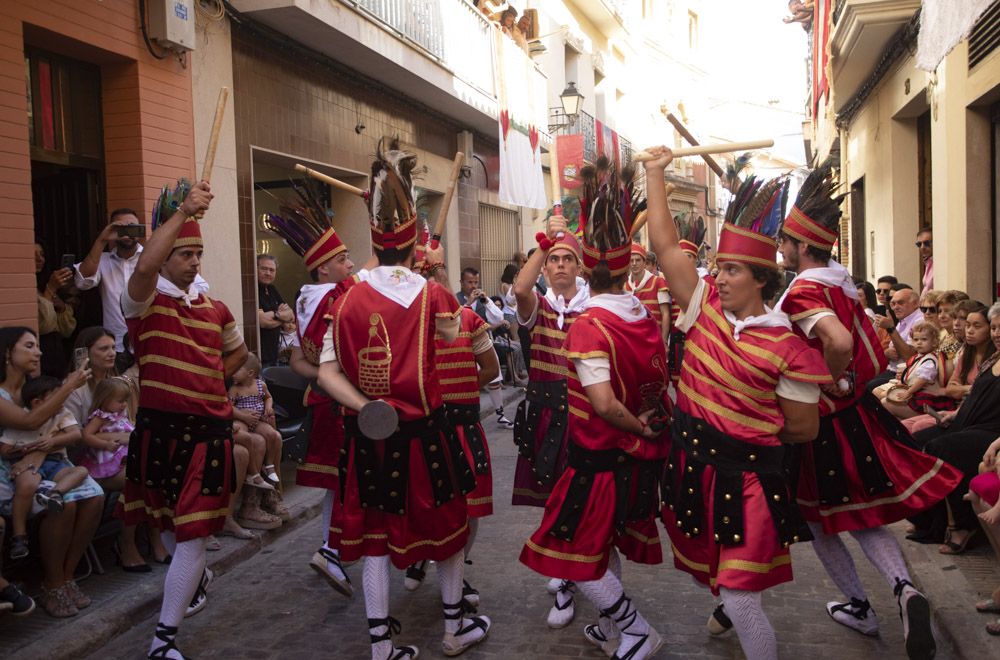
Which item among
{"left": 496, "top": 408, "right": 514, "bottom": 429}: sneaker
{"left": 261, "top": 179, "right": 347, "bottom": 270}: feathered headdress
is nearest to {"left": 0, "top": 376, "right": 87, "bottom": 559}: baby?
{"left": 261, "top": 179, "right": 347, "bottom": 270}: feathered headdress

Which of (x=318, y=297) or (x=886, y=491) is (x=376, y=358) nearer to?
(x=318, y=297)

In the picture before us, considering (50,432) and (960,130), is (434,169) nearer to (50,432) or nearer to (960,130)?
(960,130)

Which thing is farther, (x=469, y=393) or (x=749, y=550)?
(x=469, y=393)

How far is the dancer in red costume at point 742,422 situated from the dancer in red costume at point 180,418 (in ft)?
6.95

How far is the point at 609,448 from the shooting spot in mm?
3779

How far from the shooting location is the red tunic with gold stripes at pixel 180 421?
4078mm

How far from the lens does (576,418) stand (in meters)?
3.85

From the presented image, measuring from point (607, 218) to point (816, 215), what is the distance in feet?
3.46

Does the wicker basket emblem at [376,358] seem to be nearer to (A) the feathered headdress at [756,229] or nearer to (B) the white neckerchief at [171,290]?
(B) the white neckerchief at [171,290]

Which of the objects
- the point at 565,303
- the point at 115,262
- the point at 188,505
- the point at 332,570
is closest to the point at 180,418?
the point at 188,505

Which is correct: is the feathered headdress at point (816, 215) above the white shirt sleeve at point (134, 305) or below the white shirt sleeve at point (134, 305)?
above

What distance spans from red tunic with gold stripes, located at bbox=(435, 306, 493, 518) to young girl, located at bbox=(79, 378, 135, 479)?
2.05 metres

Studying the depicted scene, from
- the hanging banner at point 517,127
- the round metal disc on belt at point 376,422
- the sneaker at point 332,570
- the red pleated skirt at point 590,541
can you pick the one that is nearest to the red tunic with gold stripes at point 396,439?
the round metal disc on belt at point 376,422

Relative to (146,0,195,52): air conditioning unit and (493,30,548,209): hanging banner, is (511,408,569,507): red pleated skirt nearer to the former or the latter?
(146,0,195,52): air conditioning unit
